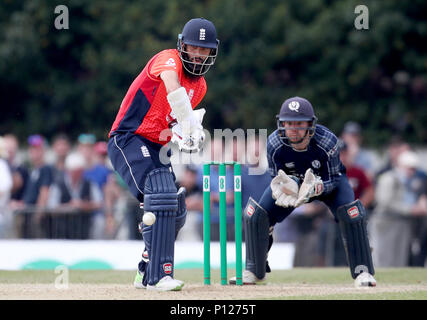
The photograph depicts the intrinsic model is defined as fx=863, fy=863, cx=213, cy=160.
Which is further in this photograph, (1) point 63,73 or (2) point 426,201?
(1) point 63,73

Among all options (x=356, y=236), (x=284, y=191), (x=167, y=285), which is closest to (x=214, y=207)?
(x=356, y=236)

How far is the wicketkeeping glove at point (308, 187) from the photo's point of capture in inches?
284

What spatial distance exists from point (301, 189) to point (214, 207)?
4.49m

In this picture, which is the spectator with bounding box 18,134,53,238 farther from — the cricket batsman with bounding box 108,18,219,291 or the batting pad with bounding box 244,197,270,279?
the cricket batsman with bounding box 108,18,219,291

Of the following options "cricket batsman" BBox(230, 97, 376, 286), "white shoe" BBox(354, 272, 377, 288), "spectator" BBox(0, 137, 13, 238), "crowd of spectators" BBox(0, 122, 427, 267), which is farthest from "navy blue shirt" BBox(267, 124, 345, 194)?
"spectator" BBox(0, 137, 13, 238)

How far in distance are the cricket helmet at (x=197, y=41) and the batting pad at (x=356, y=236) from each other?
6.16 ft

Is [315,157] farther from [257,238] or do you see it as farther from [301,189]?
[257,238]

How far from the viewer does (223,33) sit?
1769 centimetres

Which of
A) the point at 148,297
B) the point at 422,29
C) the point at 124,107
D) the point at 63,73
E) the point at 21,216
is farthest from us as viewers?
the point at 63,73

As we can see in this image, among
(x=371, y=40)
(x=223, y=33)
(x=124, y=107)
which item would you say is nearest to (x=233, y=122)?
(x=223, y=33)

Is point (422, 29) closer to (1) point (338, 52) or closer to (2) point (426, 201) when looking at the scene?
(1) point (338, 52)

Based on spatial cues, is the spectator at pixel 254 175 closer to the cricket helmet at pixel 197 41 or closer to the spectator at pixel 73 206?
the spectator at pixel 73 206

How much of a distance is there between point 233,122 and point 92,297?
469 inches

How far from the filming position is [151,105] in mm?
6844
